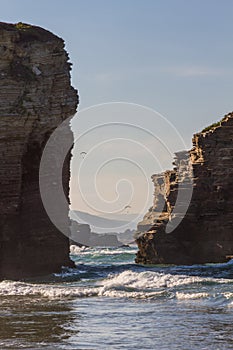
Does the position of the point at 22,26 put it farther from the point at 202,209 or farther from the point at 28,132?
the point at 202,209

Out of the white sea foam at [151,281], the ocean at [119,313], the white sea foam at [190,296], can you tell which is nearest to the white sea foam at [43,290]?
the ocean at [119,313]

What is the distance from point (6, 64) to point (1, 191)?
7161 millimetres

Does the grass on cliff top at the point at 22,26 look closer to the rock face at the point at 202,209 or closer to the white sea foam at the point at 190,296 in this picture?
the rock face at the point at 202,209

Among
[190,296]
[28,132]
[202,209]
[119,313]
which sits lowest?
[119,313]

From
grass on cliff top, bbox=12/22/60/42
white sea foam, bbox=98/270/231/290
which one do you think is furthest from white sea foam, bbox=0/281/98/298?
grass on cliff top, bbox=12/22/60/42

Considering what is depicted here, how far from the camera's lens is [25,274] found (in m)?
40.3

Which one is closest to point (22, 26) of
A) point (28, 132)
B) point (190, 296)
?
point (28, 132)

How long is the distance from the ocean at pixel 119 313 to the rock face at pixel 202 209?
9.03 m

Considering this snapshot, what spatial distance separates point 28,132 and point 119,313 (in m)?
18.3

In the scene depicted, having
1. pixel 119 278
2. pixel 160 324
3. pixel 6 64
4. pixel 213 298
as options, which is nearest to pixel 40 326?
pixel 160 324

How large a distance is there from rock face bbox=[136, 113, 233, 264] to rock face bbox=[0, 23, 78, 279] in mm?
9014

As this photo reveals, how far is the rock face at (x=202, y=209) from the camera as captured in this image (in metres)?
47.8

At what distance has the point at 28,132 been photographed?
40812 mm

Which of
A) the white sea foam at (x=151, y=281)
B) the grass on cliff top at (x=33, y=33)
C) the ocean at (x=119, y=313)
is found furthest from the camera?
the grass on cliff top at (x=33, y=33)
